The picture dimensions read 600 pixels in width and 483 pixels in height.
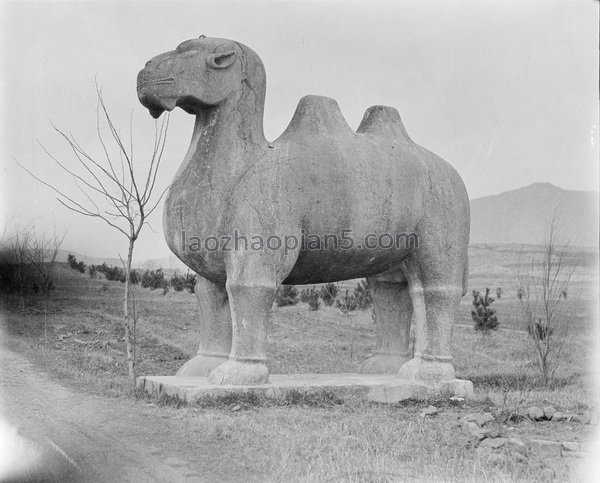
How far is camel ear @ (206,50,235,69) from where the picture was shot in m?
7.31

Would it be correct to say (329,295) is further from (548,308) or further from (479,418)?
(479,418)

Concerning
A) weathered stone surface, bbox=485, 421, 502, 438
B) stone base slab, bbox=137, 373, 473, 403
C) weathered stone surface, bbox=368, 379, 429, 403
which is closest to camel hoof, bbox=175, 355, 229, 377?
stone base slab, bbox=137, 373, 473, 403

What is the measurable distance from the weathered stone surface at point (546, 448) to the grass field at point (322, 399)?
0.20 metres

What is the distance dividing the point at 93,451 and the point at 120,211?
4.37 m

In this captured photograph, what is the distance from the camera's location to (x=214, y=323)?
804 cm

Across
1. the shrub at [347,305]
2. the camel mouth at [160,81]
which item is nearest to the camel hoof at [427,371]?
the camel mouth at [160,81]

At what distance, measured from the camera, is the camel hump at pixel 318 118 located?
7977 millimetres

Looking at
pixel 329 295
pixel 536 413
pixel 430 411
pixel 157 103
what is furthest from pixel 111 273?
pixel 536 413

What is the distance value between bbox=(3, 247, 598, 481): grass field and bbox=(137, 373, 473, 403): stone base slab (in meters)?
0.19

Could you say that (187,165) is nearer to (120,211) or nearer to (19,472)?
(120,211)

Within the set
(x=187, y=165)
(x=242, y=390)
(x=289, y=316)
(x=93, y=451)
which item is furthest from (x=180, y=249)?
(x=289, y=316)

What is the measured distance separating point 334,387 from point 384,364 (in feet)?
5.12

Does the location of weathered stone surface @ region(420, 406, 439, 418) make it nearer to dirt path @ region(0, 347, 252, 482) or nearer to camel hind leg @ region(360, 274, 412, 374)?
camel hind leg @ region(360, 274, 412, 374)

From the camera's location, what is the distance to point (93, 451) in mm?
4926
